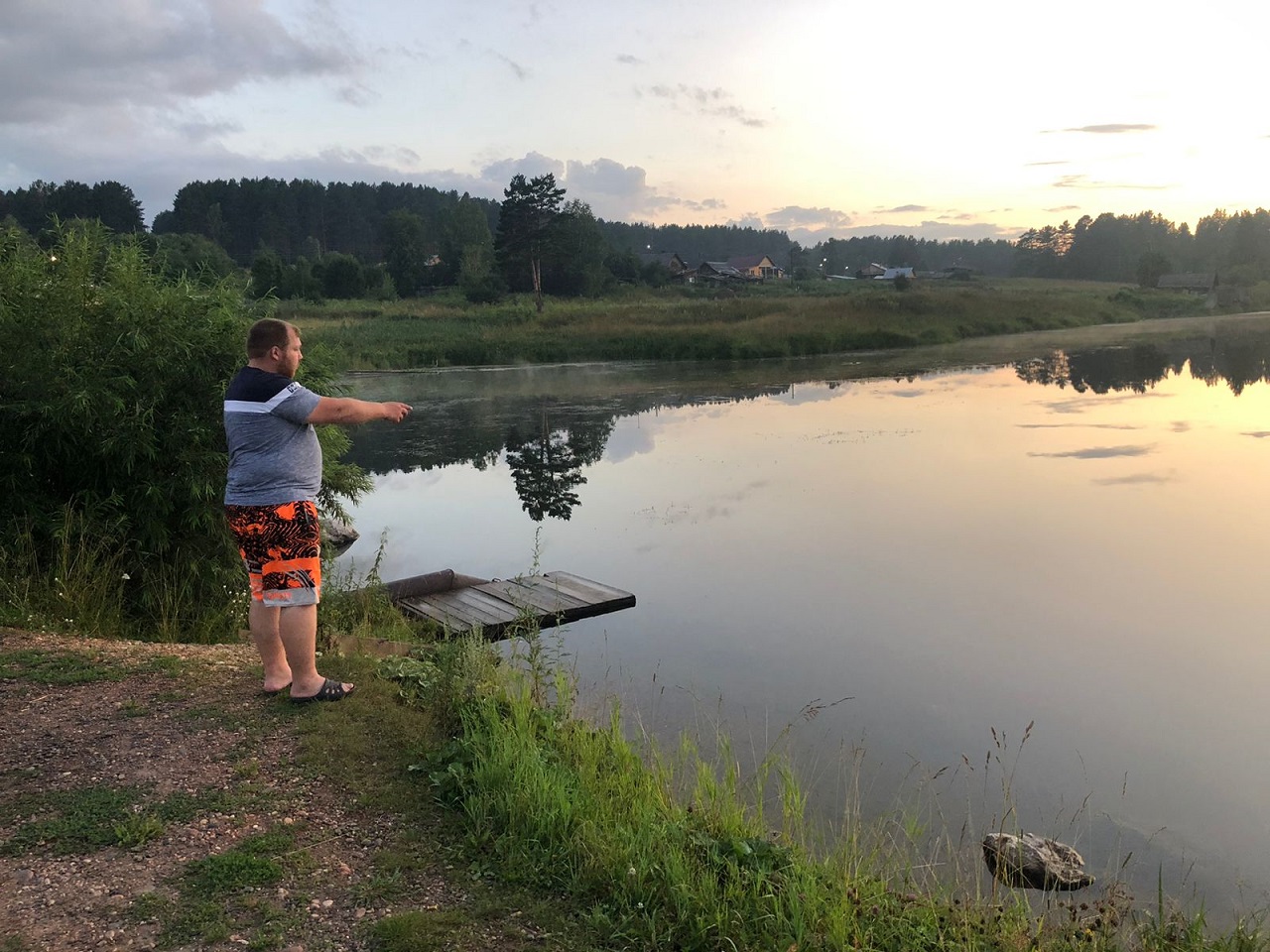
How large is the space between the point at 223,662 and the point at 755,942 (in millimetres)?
3618

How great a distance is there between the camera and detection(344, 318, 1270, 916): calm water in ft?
17.3

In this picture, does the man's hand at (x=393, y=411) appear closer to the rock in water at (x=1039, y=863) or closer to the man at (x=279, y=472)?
the man at (x=279, y=472)

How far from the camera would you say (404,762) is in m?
4.31

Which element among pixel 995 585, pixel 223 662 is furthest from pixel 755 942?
pixel 995 585

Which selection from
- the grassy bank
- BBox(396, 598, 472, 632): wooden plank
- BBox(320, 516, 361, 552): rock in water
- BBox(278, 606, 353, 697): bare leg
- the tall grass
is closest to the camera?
the tall grass

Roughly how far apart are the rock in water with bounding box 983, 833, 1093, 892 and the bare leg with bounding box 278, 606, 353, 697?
10.8 ft

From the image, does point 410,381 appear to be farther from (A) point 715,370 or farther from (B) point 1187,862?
(B) point 1187,862

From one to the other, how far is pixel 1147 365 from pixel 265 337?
99.1 feet

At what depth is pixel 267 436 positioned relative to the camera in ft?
14.4

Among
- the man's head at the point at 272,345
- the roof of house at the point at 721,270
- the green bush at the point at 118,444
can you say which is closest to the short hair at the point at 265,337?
the man's head at the point at 272,345

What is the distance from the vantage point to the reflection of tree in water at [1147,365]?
24672 millimetres

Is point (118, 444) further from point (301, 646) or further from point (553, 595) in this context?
point (553, 595)

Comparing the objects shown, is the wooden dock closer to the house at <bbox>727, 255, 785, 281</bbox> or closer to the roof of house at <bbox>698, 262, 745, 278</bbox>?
the roof of house at <bbox>698, 262, 745, 278</bbox>

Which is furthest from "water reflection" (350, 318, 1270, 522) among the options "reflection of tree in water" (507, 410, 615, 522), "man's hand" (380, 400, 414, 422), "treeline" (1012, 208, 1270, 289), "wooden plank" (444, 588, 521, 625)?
"treeline" (1012, 208, 1270, 289)
